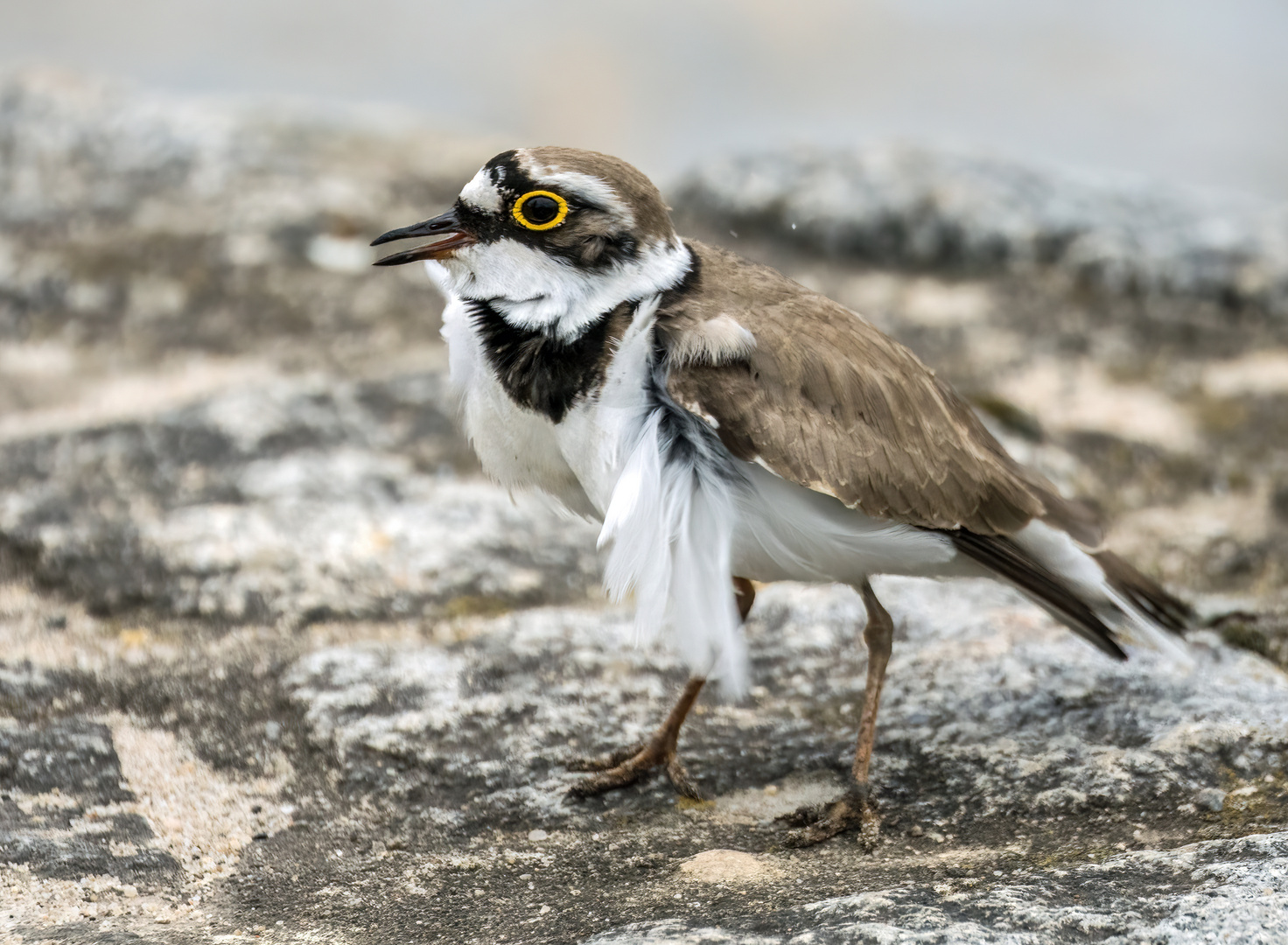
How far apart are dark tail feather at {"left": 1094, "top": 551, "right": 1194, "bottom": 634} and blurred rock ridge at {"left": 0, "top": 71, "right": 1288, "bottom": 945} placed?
123mm

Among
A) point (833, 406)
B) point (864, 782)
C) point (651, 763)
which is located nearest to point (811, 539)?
point (833, 406)

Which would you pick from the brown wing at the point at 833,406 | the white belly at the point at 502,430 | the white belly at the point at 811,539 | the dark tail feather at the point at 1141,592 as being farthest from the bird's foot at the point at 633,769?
the dark tail feather at the point at 1141,592

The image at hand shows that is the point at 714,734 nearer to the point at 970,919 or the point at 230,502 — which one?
the point at 970,919

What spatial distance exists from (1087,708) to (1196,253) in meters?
4.78

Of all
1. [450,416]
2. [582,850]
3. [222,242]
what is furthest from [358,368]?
[582,850]

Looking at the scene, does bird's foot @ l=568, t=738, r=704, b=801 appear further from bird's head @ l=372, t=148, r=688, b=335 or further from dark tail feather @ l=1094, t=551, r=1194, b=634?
dark tail feather @ l=1094, t=551, r=1194, b=634

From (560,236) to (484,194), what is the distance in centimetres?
26

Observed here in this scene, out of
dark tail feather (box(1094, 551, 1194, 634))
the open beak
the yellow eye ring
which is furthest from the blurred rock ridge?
the yellow eye ring

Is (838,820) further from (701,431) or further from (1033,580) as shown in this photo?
(701,431)

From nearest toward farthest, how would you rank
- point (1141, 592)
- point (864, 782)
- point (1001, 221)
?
point (864, 782)
point (1141, 592)
point (1001, 221)

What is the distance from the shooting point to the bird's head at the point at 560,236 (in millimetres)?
3711

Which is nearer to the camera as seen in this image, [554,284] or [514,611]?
[554,284]

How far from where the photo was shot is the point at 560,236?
373 cm

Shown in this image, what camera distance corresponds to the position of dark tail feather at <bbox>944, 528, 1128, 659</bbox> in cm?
391
